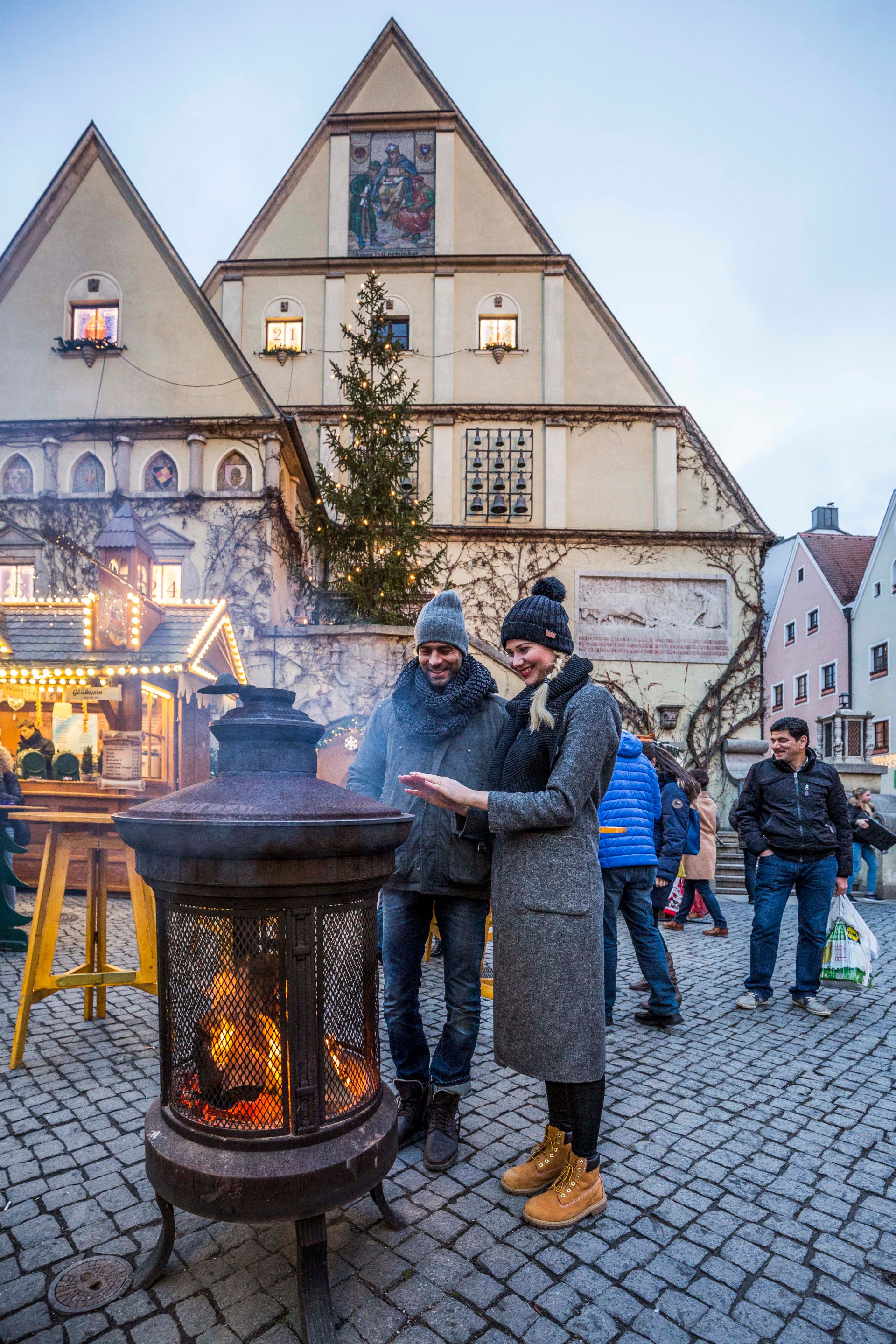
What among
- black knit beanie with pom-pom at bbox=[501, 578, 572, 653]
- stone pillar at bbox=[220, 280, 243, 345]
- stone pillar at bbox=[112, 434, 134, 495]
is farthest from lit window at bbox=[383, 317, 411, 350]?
black knit beanie with pom-pom at bbox=[501, 578, 572, 653]

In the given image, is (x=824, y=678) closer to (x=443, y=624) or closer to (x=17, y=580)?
(x=17, y=580)

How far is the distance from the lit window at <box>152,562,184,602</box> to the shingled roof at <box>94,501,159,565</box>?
194 inches

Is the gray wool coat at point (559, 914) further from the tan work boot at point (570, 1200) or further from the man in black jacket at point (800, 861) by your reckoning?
the man in black jacket at point (800, 861)

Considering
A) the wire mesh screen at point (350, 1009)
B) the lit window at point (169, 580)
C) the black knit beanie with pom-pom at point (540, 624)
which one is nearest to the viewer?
the wire mesh screen at point (350, 1009)

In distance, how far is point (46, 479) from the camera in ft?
48.9

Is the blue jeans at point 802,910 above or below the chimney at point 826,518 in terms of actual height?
below

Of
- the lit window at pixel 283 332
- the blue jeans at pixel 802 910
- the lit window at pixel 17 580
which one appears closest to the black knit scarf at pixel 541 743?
the blue jeans at pixel 802 910

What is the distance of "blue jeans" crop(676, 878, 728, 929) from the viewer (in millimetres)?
7922

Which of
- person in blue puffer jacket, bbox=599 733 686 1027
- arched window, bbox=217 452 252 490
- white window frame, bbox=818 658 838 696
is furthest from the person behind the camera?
white window frame, bbox=818 658 838 696

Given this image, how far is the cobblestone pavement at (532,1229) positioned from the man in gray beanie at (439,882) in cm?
26

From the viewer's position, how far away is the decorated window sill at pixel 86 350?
15.0m

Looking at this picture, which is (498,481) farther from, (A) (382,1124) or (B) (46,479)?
(A) (382,1124)

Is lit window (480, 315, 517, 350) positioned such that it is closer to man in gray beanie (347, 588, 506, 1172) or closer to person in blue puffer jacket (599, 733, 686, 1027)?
person in blue puffer jacket (599, 733, 686, 1027)

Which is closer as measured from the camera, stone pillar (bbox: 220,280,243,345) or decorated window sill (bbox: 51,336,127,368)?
decorated window sill (bbox: 51,336,127,368)
